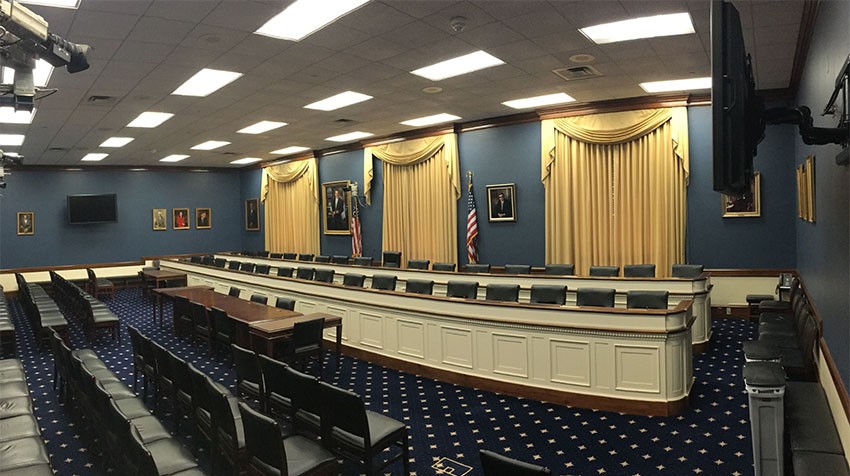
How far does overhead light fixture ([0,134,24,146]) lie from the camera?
10469 mm

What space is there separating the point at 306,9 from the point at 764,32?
473 centimetres

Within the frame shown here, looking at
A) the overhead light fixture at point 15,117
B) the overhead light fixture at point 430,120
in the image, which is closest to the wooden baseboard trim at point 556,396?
the overhead light fixture at point 430,120

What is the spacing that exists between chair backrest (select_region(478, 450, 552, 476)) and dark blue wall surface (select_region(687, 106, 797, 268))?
8.20m

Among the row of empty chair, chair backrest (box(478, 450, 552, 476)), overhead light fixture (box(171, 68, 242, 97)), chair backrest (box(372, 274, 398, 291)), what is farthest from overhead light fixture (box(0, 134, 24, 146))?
chair backrest (box(478, 450, 552, 476))

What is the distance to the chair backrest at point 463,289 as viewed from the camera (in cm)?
732

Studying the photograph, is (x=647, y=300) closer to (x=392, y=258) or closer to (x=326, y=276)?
(x=326, y=276)

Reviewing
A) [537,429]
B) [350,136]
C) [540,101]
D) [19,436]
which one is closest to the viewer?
[19,436]

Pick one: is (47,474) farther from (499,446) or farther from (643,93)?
(643,93)

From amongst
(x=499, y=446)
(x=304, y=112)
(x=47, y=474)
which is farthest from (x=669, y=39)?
(x=47, y=474)

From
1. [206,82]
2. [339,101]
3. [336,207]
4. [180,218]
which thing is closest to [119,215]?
[180,218]

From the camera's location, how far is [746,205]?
8.80 meters

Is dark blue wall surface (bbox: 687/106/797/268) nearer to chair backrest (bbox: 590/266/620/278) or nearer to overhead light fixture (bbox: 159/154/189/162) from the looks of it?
chair backrest (bbox: 590/266/620/278)

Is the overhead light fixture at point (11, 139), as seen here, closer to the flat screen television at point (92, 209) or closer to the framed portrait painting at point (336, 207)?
the flat screen television at point (92, 209)

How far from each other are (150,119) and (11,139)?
399cm
